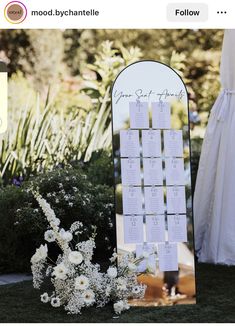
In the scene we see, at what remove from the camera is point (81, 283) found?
3213 mm

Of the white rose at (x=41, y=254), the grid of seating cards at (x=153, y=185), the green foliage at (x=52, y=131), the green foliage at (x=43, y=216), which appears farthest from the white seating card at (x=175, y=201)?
the green foliage at (x=52, y=131)

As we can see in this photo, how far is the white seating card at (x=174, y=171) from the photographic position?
362 cm

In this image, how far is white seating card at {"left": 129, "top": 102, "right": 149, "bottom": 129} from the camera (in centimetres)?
362

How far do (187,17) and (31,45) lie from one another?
458 centimetres

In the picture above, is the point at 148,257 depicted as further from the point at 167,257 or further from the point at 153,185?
the point at 153,185

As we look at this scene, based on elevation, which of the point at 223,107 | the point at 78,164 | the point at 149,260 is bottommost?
the point at 149,260

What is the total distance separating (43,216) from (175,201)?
4.04 ft

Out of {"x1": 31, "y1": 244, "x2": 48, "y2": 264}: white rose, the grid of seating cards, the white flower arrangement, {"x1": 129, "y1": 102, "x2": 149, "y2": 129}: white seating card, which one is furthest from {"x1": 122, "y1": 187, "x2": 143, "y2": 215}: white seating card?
{"x1": 31, "y1": 244, "x2": 48, "y2": 264}: white rose

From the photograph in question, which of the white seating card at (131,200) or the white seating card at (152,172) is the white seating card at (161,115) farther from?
the white seating card at (131,200)

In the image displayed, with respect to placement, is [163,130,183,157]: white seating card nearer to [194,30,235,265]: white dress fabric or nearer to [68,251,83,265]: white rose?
[68,251,83,265]: white rose

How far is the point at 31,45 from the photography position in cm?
812

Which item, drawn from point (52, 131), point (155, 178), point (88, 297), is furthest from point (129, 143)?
point (52, 131)

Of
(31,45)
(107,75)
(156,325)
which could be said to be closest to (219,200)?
(156,325)

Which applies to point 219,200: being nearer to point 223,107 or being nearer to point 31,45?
point 223,107
